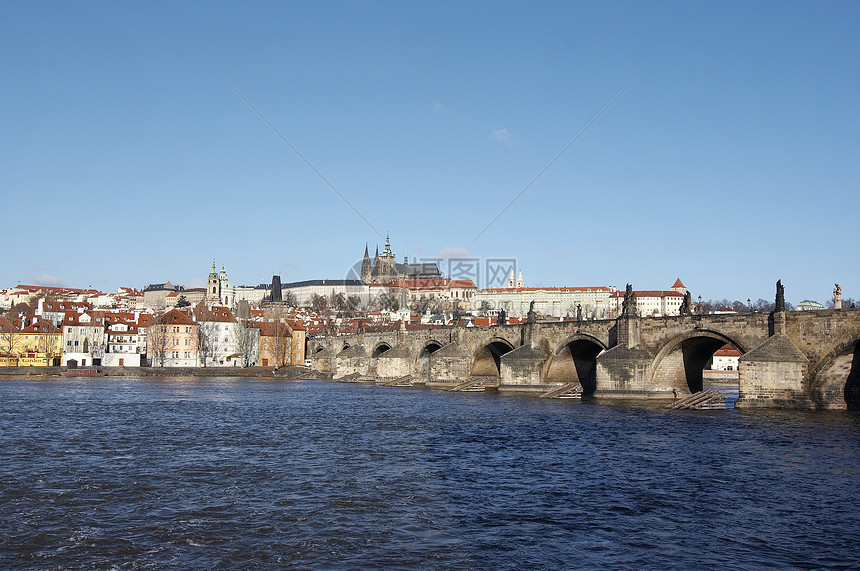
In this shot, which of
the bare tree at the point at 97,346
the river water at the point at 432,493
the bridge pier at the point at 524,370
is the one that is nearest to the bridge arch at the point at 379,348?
the bridge pier at the point at 524,370

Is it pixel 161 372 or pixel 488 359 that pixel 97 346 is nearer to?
pixel 161 372

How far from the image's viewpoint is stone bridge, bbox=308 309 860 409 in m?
38.2

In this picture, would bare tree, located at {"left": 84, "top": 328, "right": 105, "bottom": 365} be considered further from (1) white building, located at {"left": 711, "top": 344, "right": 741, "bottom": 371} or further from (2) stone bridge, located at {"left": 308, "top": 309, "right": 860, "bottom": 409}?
(1) white building, located at {"left": 711, "top": 344, "right": 741, "bottom": 371}

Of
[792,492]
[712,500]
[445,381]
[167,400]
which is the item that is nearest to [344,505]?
[712,500]

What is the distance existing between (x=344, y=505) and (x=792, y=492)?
11.7m

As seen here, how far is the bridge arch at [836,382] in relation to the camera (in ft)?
124

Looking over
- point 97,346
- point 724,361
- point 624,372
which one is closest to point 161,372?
point 97,346

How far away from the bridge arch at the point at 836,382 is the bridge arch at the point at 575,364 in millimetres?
20572

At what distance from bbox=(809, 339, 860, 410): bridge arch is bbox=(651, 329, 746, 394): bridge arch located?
891 cm

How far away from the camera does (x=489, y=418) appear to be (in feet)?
132

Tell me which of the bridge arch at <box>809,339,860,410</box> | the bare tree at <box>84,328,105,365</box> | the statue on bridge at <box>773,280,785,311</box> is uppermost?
the statue on bridge at <box>773,280,785,311</box>

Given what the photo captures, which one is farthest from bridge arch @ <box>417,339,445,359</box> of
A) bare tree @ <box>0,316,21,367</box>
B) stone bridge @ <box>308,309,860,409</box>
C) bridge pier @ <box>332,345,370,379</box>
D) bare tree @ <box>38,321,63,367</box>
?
bare tree @ <box>0,316,21,367</box>

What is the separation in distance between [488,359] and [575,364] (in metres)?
13.1

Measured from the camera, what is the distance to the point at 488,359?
7188 centimetres
